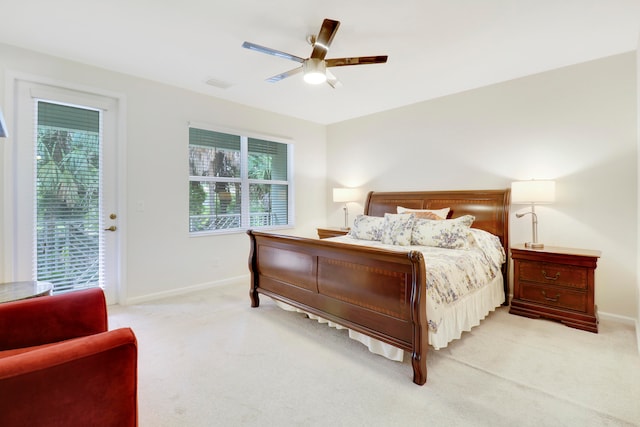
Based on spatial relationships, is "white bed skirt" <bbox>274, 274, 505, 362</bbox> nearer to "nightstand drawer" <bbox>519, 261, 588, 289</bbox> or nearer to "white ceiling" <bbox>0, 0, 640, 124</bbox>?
"nightstand drawer" <bbox>519, 261, 588, 289</bbox>

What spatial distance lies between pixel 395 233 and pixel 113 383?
2802mm

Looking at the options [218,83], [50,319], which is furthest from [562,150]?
[50,319]

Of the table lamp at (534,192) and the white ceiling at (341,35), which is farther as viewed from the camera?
the table lamp at (534,192)

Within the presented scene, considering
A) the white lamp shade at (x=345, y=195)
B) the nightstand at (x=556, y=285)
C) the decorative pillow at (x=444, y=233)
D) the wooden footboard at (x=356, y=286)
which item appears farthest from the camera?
the white lamp shade at (x=345, y=195)

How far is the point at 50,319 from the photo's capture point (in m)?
1.59

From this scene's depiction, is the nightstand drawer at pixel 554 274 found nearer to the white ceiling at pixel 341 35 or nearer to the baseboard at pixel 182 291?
the white ceiling at pixel 341 35

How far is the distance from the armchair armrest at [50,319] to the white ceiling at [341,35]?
2.02 meters

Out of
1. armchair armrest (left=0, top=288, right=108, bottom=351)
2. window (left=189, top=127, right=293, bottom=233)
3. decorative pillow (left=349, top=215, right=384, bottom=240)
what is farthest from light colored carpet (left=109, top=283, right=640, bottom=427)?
window (left=189, top=127, right=293, bottom=233)

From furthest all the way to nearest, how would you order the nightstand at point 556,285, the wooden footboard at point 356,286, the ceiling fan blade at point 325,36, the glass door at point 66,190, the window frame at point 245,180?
1. the window frame at point 245,180
2. the glass door at point 66,190
3. the nightstand at point 556,285
4. the ceiling fan blade at point 325,36
5. the wooden footboard at point 356,286

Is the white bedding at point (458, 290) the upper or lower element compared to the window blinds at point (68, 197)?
lower

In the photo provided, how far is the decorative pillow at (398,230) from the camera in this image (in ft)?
10.8

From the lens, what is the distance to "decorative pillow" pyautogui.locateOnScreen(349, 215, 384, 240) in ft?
12.0

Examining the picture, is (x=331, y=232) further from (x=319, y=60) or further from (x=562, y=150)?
(x=562, y=150)

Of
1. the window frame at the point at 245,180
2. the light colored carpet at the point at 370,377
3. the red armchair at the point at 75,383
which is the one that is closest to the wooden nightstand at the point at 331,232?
the window frame at the point at 245,180
